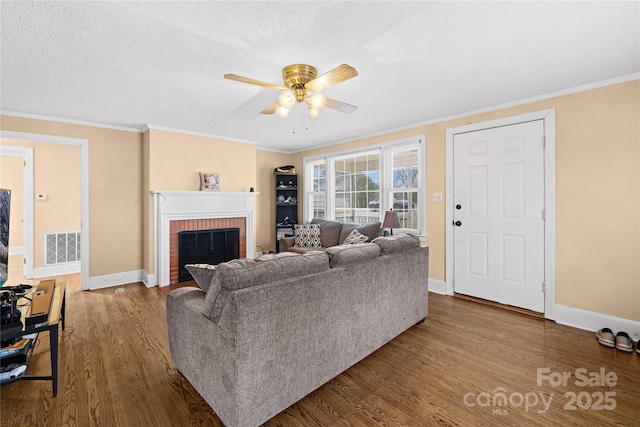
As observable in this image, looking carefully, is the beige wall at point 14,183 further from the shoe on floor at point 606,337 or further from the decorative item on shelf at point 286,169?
the shoe on floor at point 606,337

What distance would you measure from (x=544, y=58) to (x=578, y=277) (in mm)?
2108

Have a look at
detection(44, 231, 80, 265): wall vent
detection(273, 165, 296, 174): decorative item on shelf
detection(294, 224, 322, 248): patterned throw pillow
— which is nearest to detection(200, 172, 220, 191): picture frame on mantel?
detection(273, 165, 296, 174): decorative item on shelf

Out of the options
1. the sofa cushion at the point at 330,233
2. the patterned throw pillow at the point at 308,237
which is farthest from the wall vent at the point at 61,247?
the sofa cushion at the point at 330,233

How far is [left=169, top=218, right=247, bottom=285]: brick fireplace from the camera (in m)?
4.36

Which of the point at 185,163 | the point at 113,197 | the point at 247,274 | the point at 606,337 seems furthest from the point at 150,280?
the point at 606,337

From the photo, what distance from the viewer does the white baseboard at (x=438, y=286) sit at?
3.91 metres

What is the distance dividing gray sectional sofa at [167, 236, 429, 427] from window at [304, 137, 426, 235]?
2.30m

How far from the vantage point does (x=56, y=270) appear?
16.0 ft

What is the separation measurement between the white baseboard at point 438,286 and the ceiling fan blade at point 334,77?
3.01 metres

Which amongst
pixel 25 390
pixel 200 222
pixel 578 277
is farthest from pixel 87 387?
pixel 578 277

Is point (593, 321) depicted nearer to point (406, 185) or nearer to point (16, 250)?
point (406, 185)

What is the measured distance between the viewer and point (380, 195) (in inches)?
184

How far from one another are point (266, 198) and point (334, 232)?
187cm

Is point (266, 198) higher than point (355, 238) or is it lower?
higher
